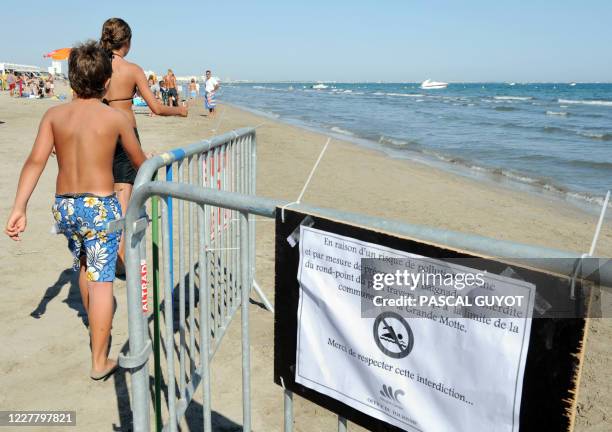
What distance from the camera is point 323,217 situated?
1.63m

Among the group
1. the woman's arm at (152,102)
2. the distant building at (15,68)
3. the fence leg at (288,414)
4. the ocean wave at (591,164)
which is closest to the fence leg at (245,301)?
the fence leg at (288,414)

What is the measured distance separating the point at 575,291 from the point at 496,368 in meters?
0.29

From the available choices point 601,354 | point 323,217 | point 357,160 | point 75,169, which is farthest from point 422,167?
point 323,217

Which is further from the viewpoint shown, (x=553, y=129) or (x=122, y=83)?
(x=553, y=129)

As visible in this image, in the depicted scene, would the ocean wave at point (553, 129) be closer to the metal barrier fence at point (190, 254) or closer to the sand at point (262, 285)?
the sand at point (262, 285)

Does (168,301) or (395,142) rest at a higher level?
(168,301)

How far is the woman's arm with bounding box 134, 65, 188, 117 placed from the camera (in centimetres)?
376

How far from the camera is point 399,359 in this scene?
5.01ft

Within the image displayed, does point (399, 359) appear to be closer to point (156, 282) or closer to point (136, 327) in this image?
point (136, 327)

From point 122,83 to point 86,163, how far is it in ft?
4.62

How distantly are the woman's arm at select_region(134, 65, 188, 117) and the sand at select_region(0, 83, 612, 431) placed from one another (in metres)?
0.38

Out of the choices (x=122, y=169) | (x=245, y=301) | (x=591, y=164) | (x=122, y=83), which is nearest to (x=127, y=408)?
(x=245, y=301)

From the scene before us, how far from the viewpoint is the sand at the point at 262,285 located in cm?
296

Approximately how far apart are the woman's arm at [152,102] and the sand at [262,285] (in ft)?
1.25
